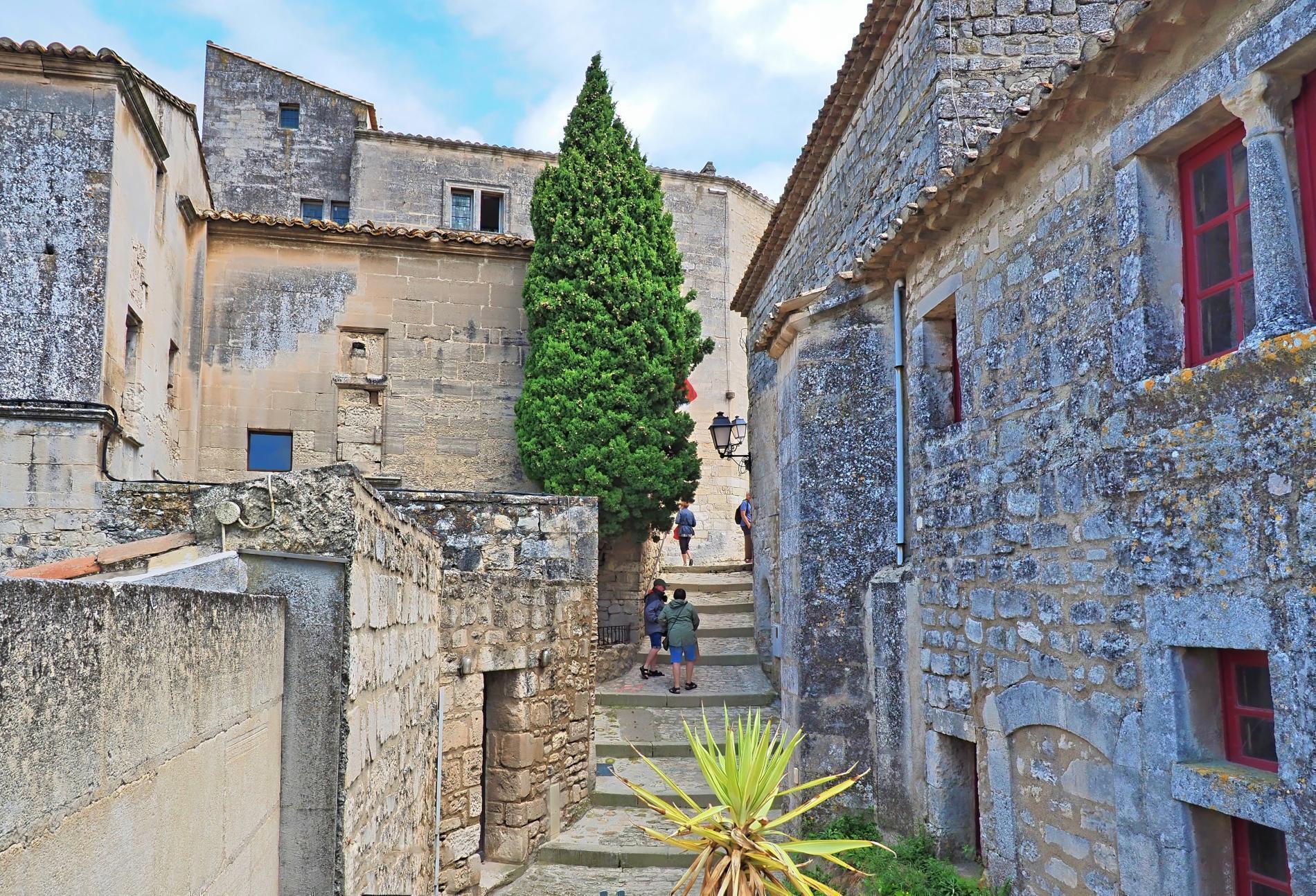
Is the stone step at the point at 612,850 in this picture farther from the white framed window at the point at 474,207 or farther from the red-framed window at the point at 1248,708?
the white framed window at the point at 474,207

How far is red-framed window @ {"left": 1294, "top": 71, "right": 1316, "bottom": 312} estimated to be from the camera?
4051 mm

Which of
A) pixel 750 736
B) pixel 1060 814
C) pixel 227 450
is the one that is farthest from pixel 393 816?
pixel 227 450

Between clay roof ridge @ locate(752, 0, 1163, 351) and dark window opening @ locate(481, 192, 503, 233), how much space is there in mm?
13716

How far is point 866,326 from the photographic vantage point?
8.24 m

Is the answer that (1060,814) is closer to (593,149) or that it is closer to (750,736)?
(750,736)

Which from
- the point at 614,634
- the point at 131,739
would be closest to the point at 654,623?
the point at 614,634

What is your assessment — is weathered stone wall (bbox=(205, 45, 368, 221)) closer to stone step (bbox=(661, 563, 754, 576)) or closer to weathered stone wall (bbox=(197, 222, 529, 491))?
weathered stone wall (bbox=(197, 222, 529, 491))

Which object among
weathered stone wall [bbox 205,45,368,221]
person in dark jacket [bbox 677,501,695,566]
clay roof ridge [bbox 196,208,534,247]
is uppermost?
weathered stone wall [bbox 205,45,368,221]

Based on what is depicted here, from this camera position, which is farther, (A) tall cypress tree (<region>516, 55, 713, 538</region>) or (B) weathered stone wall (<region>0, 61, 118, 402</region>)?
(A) tall cypress tree (<region>516, 55, 713, 538</region>)

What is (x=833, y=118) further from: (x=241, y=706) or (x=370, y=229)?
(x=241, y=706)

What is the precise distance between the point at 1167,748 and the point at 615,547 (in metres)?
10.8

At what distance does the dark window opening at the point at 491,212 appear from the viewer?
20.6m

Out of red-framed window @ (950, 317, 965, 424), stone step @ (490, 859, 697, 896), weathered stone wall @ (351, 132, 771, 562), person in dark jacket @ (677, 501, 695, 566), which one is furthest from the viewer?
weathered stone wall @ (351, 132, 771, 562)

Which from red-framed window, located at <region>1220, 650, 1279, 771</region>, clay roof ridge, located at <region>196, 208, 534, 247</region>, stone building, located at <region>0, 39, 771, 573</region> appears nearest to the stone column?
red-framed window, located at <region>1220, 650, 1279, 771</region>
